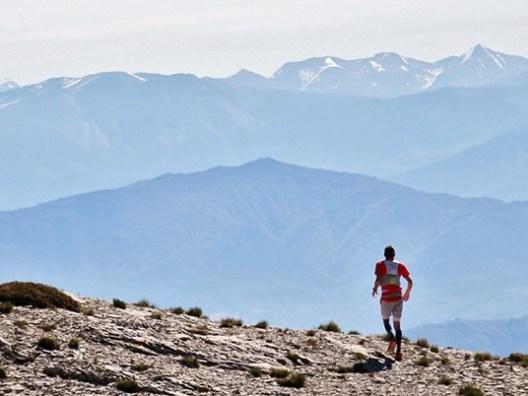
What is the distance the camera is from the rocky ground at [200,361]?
25000 mm

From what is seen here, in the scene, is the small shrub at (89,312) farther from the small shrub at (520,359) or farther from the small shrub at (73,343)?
the small shrub at (520,359)

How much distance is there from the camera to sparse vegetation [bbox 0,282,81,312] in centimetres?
3111

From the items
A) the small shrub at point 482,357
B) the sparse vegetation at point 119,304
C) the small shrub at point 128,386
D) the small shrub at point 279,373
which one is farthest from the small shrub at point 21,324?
the small shrub at point 482,357

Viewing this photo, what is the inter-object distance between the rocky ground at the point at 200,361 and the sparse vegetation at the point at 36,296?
1.74 ft

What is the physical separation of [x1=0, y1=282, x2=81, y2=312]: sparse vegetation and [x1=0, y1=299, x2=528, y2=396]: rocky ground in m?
0.53

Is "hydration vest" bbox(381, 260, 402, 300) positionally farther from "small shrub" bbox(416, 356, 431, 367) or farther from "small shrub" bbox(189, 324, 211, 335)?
"small shrub" bbox(189, 324, 211, 335)

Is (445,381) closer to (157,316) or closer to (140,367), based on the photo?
(140,367)

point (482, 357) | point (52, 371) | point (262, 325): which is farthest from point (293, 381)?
point (482, 357)

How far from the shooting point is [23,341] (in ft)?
87.2

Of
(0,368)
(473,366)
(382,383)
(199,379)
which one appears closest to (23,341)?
(0,368)

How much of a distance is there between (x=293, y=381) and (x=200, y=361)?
9.60 ft

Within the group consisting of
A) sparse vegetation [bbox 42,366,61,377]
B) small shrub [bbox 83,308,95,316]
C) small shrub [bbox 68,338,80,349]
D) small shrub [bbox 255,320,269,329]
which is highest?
small shrub [bbox 255,320,269,329]

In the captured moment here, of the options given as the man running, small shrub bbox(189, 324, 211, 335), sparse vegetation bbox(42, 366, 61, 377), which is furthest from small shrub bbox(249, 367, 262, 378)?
sparse vegetation bbox(42, 366, 61, 377)

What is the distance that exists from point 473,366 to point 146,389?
1225cm
